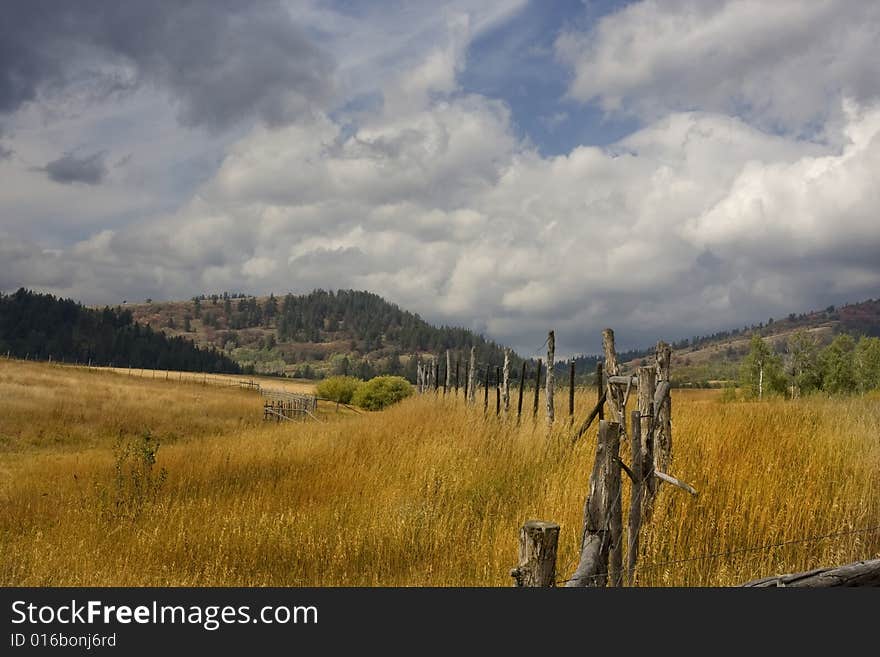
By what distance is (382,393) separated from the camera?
44531 mm

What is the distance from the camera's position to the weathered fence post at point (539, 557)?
356 cm

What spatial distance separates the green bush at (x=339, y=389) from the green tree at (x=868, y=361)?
41162 millimetres

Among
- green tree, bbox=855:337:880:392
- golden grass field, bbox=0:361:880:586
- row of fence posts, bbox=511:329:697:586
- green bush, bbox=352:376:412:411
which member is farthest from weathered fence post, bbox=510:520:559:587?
green tree, bbox=855:337:880:392

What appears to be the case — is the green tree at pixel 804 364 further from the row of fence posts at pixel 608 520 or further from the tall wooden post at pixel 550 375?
the row of fence posts at pixel 608 520

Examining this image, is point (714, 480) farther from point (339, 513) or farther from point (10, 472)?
point (10, 472)

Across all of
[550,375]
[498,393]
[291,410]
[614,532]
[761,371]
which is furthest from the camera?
[761,371]

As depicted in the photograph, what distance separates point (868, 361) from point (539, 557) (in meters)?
64.4

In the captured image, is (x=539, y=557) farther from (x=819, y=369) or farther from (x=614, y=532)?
(x=819, y=369)

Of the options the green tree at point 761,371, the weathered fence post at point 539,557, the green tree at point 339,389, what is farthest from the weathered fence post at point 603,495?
the green tree at point 761,371

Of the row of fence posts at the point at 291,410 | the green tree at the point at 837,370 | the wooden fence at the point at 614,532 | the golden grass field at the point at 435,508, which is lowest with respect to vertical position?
the row of fence posts at the point at 291,410

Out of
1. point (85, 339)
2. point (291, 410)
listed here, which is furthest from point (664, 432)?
point (85, 339)

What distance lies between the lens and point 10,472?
1653 cm
